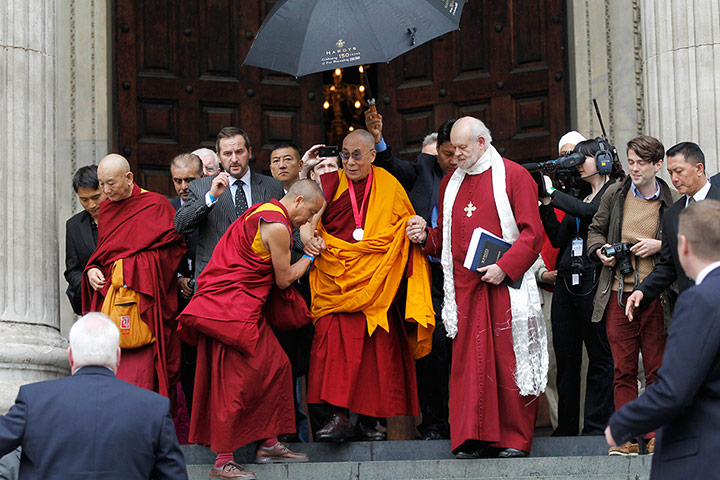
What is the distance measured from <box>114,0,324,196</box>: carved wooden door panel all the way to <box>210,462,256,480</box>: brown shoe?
424cm

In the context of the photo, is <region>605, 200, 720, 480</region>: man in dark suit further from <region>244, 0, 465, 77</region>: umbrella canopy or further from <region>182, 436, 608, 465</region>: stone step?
<region>244, 0, 465, 77</region>: umbrella canopy

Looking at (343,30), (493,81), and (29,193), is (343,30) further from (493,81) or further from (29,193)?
(493,81)

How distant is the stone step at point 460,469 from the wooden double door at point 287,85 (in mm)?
4261

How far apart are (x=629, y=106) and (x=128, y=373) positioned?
4922 millimetres

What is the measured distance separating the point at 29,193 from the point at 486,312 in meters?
3.13

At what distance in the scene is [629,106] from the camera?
10008 mm

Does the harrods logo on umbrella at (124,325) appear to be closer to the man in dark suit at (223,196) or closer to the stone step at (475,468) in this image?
the man in dark suit at (223,196)

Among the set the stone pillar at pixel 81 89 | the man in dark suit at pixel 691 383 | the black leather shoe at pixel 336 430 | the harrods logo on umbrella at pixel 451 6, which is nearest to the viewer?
the man in dark suit at pixel 691 383

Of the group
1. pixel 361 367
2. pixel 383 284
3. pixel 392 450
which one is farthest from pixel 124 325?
pixel 392 450

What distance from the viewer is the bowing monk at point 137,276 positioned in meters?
7.48

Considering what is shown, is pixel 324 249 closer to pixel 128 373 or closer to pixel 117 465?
pixel 128 373

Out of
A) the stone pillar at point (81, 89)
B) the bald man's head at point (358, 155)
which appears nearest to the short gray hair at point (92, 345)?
the bald man's head at point (358, 155)

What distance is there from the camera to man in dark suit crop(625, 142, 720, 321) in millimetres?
6859

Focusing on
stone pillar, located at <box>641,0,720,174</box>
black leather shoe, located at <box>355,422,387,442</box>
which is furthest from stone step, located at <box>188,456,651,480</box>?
stone pillar, located at <box>641,0,720,174</box>
